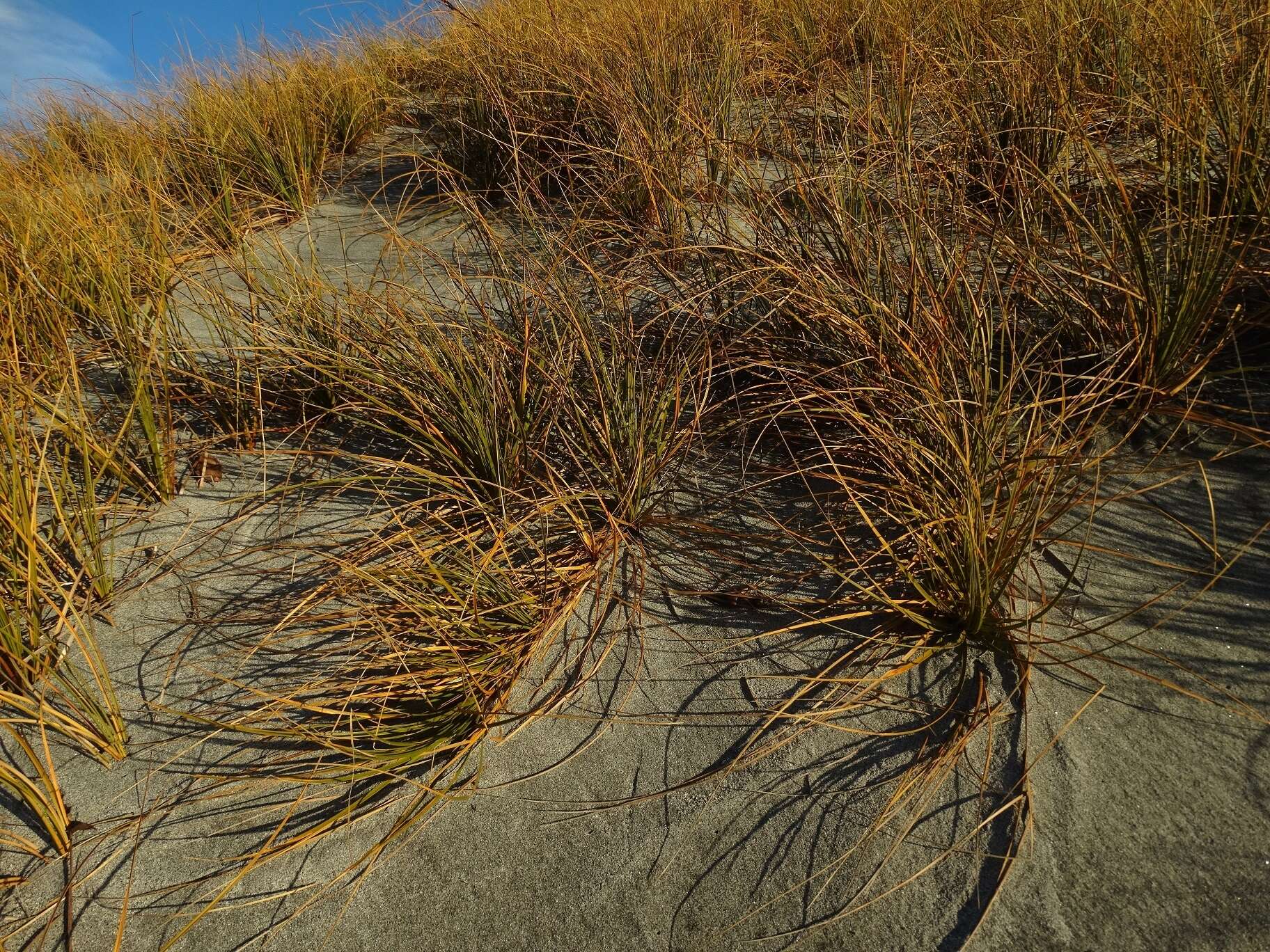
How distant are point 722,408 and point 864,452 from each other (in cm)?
40

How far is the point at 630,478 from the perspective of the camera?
6.10 ft

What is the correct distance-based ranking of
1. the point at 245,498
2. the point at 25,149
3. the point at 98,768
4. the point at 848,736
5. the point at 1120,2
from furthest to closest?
the point at 25,149 → the point at 1120,2 → the point at 245,498 → the point at 98,768 → the point at 848,736

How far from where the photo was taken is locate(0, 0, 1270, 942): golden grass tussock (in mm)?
1512

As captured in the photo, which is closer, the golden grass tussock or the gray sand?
the gray sand

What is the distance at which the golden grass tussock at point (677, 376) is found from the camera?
1512 mm

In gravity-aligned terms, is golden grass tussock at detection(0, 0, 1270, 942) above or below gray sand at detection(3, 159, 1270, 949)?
above

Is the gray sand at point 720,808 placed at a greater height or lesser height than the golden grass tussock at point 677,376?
lesser

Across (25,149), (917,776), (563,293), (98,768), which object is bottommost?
(917,776)

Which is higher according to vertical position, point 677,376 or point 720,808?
point 677,376

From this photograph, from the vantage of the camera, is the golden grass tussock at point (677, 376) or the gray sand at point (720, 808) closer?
the gray sand at point (720, 808)

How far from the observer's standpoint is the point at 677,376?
196 cm

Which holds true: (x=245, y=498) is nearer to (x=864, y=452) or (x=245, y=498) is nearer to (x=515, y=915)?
(x=515, y=915)

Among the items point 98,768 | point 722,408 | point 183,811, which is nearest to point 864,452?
point 722,408

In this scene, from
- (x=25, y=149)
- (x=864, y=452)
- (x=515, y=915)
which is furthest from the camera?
(x=25, y=149)
